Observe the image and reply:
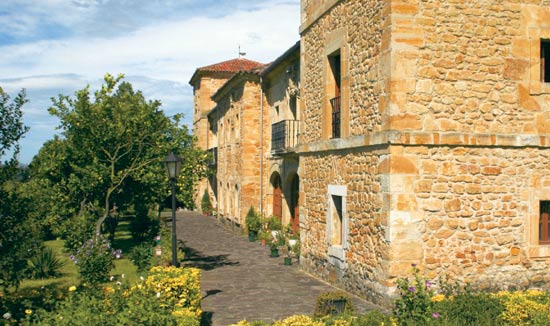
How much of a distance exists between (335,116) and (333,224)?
95.4 inches

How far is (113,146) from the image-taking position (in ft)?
47.7

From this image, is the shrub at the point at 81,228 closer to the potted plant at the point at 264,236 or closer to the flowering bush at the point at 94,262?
the flowering bush at the point at 94,262

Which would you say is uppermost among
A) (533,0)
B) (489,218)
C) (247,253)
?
(533,0)

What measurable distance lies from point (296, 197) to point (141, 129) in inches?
283

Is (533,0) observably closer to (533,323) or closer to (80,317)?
(533,323)

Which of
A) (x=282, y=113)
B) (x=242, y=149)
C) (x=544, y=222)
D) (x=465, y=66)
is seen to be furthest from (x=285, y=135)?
(x=544, y=222)

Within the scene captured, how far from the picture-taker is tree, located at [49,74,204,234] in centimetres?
1412

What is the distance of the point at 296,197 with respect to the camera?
19984 millimetres

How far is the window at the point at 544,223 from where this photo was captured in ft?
33.2

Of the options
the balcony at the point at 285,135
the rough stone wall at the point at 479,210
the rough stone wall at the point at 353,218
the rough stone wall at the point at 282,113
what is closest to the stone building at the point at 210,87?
the rough stone wall at the point at 282,113

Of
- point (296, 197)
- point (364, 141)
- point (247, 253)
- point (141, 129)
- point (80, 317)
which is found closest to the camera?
point (80, 317)

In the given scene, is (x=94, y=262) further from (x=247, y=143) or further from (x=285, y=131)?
(x=247, y=143)

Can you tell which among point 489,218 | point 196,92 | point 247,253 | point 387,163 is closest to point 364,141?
point 387,163

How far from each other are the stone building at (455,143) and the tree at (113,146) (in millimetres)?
6409
